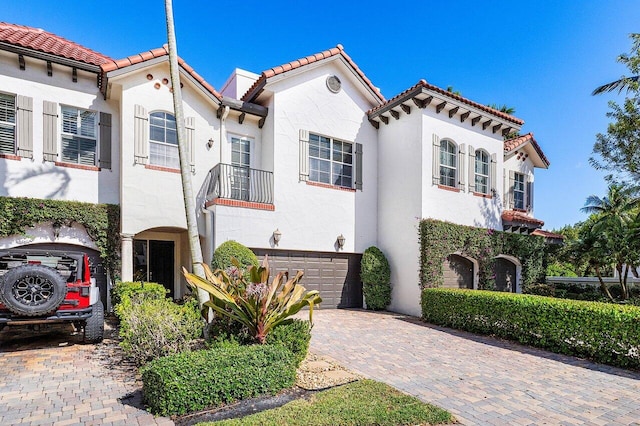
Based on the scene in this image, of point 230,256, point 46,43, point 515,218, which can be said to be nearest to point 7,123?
point 46,43

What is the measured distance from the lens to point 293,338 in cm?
625

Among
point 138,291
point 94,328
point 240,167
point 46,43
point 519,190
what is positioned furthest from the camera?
point 519,190

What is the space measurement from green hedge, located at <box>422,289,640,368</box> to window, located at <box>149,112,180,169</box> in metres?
9.87

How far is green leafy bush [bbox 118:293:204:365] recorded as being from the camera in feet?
20.9

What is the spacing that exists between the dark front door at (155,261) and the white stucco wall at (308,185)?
12.6ft

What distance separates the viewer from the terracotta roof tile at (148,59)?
36.3ft

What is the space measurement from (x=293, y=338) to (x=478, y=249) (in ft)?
34.0

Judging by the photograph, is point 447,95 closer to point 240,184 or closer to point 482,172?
point 482,172

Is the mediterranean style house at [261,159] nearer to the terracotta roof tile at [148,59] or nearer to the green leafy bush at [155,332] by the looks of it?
the terracotta roof tile at [148,59]

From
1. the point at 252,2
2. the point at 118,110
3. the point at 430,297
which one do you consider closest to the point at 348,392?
the point at 430,297

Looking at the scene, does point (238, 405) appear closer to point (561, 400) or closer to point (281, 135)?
point (561, 400)

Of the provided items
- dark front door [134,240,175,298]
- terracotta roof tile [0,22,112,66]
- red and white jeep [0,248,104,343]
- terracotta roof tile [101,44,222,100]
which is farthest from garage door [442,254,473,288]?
terracotta roof tile [0,22,112,66]

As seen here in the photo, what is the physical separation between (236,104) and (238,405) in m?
10.6

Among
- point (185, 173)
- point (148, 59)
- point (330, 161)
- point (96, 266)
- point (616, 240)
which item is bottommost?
point (96, 266)
